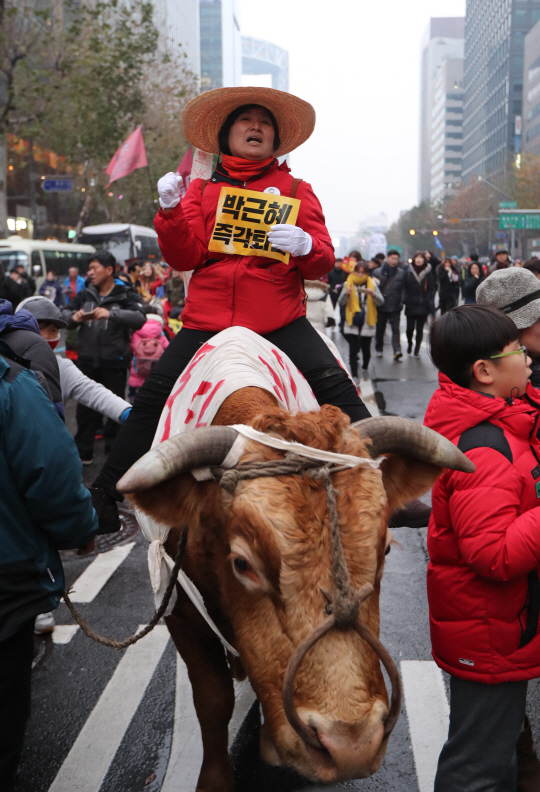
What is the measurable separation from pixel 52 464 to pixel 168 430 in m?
0.73

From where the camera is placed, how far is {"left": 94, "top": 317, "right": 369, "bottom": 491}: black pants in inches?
153

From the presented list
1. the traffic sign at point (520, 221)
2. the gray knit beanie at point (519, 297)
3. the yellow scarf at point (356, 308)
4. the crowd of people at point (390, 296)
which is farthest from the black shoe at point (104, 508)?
the traffic sign at point (520, 221)

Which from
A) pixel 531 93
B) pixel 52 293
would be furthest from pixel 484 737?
pixel 531 93

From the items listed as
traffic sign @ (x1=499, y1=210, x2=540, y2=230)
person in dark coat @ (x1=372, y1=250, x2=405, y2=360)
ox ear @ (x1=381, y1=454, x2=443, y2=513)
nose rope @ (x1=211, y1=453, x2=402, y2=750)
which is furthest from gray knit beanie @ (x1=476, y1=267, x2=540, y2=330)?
traffic sign @ (x1=499, y1=210, x2=540, y2=230)

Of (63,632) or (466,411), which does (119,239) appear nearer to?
(63,632)

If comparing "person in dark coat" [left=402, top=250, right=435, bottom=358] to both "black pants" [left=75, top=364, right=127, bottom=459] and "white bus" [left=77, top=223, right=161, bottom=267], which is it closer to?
"black pants" [left=75, top=364, right=127, bottom=459]

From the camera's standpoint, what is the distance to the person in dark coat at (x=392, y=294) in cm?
1797

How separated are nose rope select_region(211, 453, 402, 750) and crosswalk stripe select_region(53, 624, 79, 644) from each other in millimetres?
3245

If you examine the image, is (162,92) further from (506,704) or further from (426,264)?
(506,704)

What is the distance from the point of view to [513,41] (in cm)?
13000

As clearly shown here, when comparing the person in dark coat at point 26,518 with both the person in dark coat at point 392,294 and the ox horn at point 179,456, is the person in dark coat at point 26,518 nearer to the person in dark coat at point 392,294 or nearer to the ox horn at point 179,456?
the ox horn at point 179,456

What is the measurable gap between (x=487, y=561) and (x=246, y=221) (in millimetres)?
2233

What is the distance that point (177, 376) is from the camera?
13.1 feet

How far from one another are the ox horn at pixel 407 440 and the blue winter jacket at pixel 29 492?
116 cm
